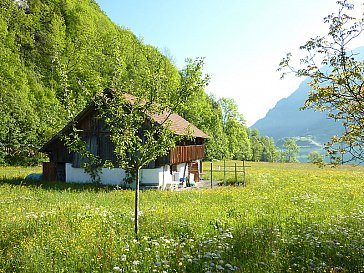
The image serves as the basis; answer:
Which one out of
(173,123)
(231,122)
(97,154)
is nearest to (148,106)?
(173,123)

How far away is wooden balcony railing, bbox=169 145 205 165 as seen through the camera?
25337 mm

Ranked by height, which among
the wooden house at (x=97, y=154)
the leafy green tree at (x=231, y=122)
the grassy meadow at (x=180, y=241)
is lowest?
the grassy meadow at (x=180, y=241)

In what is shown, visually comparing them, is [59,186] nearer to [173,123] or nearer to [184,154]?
[184,154]

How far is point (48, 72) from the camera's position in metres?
54.9

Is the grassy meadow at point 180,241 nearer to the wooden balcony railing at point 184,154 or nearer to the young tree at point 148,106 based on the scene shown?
the young tree at point 148,106

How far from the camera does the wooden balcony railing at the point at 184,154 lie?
2534 cm

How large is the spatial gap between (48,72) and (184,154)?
1497 inches

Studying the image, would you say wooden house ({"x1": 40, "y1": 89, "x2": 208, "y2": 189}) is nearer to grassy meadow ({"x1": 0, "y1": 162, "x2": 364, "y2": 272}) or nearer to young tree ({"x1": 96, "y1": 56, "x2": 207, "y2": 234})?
grassy meadow ({"x1": 0, "y1": 162, "x2": 364, "y2": 272})

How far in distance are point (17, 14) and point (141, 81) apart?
5404 centimetres

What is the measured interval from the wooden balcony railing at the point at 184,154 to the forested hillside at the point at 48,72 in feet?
24.4

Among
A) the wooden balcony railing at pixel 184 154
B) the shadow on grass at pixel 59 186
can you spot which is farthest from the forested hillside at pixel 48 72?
the wooden balcony railing at pixel 184 154

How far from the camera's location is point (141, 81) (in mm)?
9727

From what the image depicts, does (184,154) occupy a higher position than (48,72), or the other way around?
(48,72)

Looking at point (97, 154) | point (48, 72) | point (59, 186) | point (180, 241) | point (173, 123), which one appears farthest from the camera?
point (48, 72)
